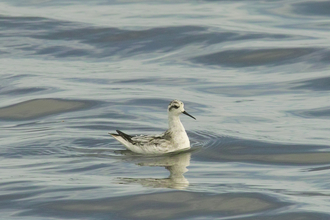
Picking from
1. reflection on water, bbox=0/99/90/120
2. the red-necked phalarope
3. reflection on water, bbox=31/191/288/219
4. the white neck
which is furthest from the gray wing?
reflection on water, bbox=0/99/90/120

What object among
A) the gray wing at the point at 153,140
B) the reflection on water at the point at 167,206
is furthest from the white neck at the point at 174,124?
the reflection on water at the point at 167,206

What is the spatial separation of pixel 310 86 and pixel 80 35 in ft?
33.7

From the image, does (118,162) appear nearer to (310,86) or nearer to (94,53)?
(310,86)

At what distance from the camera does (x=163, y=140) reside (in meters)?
14.7

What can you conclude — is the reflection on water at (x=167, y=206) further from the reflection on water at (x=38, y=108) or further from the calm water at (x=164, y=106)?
the reflection on water at (x=38, y=108)

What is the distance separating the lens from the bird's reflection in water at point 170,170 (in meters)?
12.2

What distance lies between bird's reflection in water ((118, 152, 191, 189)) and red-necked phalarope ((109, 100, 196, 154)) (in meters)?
0.17

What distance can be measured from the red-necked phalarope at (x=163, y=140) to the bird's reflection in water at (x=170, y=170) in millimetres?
172

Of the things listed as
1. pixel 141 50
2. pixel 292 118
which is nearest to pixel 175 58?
pixel 141 50

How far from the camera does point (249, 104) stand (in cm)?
1867

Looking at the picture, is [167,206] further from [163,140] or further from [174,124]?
[174,124]

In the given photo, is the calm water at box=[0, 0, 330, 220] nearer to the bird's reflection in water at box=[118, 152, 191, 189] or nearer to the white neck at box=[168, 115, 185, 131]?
the bird's reflection in water at box=[118, 152, 191, 189]

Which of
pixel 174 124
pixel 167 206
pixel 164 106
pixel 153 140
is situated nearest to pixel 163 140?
pixel 153 140

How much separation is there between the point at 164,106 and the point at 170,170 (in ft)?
17.5
